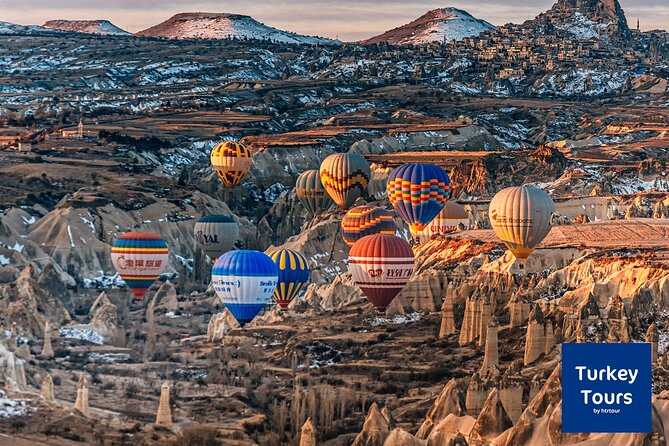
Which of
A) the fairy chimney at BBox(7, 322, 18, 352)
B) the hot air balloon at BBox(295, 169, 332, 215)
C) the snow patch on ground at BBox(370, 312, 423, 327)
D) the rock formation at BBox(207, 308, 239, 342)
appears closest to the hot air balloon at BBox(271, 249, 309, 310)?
the rock formation at BBox(207, 308, 239, 342)

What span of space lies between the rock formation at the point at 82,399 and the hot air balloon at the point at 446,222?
30.8m

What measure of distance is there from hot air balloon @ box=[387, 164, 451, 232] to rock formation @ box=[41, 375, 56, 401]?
106ft

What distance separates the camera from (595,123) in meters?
180

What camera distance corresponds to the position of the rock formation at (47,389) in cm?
6694

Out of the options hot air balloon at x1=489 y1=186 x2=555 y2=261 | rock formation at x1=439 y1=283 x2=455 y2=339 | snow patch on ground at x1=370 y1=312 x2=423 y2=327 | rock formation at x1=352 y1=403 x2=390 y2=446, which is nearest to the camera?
rock formation at x1=352 y1=403 x2=390 y2=446

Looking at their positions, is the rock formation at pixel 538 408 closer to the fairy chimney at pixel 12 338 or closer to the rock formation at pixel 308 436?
the rock formation at pixel 308 436

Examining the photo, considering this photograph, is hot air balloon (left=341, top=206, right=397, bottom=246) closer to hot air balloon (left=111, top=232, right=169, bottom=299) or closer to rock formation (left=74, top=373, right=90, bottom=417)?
hot air balloon (left=111, top=232, right=169, bottom=299)

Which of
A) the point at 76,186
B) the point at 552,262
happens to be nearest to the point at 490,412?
the point at 552,262

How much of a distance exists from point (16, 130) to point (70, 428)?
107 metres

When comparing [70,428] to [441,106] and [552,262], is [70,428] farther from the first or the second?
[441,106]

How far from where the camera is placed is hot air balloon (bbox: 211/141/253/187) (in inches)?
5010

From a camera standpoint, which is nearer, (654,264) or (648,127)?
(654,264)

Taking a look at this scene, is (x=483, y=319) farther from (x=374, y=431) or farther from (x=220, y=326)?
(x=374, y=431)

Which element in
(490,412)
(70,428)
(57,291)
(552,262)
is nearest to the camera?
(490,412)
